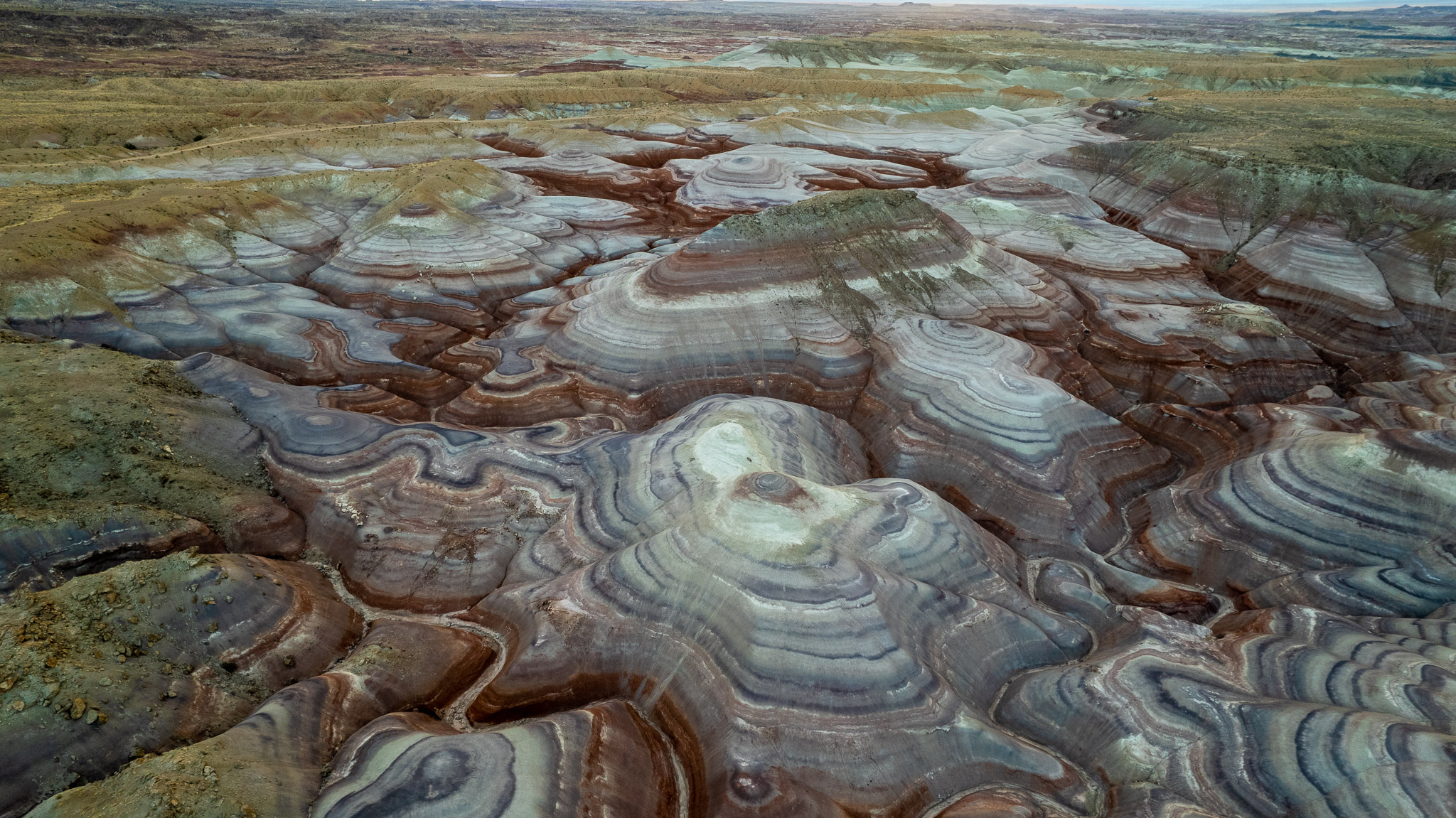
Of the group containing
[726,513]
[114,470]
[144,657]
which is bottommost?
[144,657]

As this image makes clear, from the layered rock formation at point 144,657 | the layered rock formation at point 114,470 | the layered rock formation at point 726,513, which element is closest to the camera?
the layered rock formation at point 144,657

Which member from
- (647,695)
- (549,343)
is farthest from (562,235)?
(647,695)

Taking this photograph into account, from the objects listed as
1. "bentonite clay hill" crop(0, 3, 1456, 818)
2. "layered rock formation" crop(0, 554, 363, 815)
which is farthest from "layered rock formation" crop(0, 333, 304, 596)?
"layered rock formation" crop(0, 554, 363, 815)

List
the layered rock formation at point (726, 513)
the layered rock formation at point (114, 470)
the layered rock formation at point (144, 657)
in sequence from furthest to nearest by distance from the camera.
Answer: the layered rock formation at point (114, 470) → the layered rock formation at point (726, 513) → the layered rock formation at point (144, 657)

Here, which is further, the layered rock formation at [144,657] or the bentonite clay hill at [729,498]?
the bentonite clay hill at [729,498]

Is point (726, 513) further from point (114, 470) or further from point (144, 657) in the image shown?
point (114, 470)

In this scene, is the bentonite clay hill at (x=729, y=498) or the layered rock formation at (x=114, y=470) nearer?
the bentonite clay hill at (x=729, y=498)

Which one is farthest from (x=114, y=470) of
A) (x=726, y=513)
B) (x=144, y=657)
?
(x=726, y=513)

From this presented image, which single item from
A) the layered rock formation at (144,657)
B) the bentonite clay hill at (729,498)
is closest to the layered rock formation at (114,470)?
the bentonite clay hill at (729,498)

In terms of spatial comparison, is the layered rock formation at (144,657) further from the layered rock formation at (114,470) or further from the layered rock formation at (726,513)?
the layered rock formation at (114,470)

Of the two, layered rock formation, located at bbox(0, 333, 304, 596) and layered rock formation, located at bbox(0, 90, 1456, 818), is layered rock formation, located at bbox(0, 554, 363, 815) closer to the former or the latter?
layered rock formation, located at bbox(0, 90, 1456, 818)
